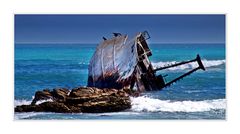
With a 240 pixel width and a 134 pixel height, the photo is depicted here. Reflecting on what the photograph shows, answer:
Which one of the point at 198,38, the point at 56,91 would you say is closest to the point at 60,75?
→ the point at 56,91

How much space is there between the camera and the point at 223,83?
8758mm

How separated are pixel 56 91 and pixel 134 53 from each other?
0.79m

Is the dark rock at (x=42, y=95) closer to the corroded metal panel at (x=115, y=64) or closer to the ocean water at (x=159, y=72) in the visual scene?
the ocean water at (x=159, y=72)

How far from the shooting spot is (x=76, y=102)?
885cm

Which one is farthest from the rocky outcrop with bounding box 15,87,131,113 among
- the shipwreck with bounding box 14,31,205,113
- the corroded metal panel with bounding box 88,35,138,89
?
the corroded metal panel with bounding box 88,35,138,89

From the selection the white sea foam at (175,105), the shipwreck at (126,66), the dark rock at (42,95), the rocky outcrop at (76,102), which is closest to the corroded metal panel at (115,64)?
the shipwreck at (126,66)

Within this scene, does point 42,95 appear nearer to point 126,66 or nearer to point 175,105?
point 126,66

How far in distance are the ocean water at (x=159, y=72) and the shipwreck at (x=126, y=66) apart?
0.05 meters

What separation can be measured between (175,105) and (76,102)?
90 cm

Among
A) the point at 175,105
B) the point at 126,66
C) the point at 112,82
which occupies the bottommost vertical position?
the point at 175,105

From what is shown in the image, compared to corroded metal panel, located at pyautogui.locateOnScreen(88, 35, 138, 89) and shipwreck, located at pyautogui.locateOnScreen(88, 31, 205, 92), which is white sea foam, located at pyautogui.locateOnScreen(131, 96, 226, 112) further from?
corroded metal panel, located at pyautogui.locateOnScreen(88, 35, 138, 89)

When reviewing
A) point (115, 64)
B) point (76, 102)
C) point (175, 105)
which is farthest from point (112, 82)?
point (175, 105)
